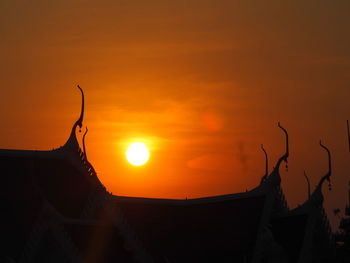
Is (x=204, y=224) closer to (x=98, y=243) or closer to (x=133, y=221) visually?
(x=133, y=221)

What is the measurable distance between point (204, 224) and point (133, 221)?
2.92 metres

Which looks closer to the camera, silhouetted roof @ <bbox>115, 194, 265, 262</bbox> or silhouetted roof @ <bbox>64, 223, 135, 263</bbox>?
silhouetted roof @ <bbox>64, 223, 135, 263</bbox>

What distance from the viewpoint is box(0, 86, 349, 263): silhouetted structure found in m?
32.3

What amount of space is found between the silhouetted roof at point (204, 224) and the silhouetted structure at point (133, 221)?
4 cm

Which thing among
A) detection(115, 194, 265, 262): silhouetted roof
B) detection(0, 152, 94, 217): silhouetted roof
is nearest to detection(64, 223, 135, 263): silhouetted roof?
detection(0, 152, 94, 217): silhouetted roof

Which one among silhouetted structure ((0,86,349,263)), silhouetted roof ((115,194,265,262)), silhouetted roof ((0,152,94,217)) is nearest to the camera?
silhouetted structure ((0,86,349,263))

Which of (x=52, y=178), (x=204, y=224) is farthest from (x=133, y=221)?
(x=52, y=178)

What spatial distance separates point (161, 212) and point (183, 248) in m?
1.66

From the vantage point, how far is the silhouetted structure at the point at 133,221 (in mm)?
32312

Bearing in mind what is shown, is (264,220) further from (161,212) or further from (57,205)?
(57,205)

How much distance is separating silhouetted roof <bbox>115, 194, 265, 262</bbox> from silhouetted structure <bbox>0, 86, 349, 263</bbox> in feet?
0.13

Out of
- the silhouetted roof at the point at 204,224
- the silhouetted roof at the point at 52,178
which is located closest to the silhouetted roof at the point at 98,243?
the silhouetted roof at the point at 52,178

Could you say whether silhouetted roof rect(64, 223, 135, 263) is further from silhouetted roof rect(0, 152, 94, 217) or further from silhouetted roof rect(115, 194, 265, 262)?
silhouetted roof rect(115, 194, 265, 262)

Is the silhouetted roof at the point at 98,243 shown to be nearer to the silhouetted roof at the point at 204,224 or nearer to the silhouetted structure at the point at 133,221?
the silhouetted structure at the point at 133,221
